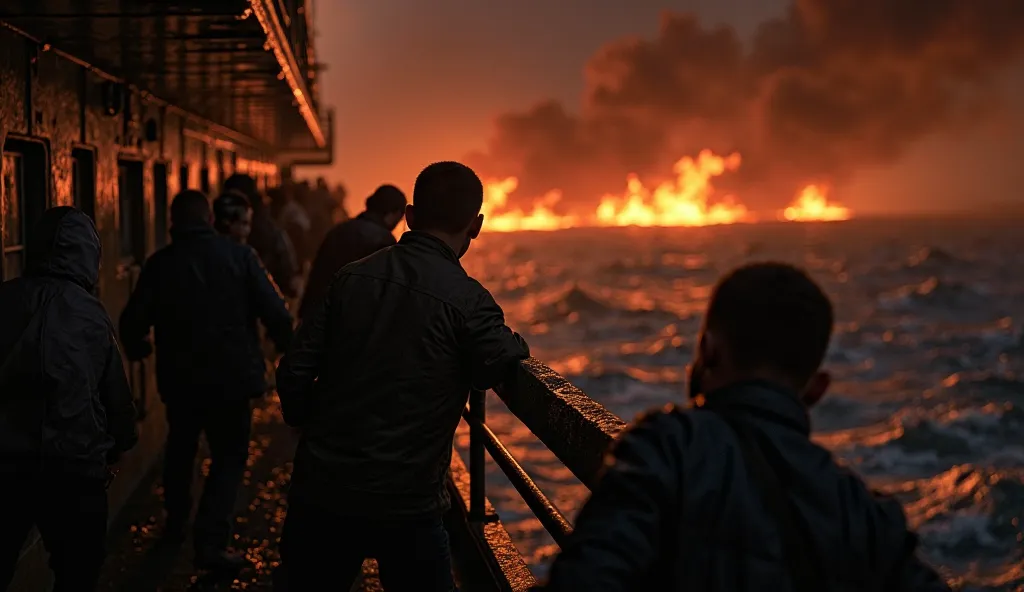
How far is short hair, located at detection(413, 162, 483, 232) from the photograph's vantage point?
3156 mm

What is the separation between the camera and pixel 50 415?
359 centimetres

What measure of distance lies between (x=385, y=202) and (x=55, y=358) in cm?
325

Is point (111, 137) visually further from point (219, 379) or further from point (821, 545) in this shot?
point (821, 545)

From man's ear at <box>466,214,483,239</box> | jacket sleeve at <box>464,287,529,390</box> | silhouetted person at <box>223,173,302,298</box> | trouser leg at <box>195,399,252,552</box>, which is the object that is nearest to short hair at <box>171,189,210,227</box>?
trouser leg at <box>195,399,252,552</box>

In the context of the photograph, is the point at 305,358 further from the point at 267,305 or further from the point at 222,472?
the point at 222,472

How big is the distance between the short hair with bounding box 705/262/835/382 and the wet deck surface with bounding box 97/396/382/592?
3.65 m

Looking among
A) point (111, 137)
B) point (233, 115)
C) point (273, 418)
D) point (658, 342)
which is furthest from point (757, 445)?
point (658, 342)

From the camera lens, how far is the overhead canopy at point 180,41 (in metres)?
5.07

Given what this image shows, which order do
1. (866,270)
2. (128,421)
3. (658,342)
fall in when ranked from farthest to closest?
(866,270) < (658,342) < (128,421)

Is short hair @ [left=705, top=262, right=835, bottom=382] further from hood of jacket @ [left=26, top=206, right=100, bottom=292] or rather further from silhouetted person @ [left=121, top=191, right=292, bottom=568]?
silhouetted person @ [left=121, top=191, right=292, bottom=568]

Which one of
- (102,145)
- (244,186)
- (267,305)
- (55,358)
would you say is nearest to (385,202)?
(267,305)

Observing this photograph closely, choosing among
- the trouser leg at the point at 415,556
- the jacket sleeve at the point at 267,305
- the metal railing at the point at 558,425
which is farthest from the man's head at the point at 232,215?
the trouser leg at the point at 415,556

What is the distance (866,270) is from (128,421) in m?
129

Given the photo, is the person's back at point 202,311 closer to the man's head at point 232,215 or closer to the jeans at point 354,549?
the man's head at point 232,215
